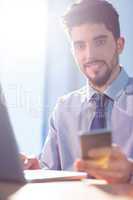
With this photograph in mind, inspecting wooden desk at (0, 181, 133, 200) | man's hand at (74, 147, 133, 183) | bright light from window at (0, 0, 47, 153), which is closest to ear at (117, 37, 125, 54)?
bright light from window at (0, 0, 47, 153)

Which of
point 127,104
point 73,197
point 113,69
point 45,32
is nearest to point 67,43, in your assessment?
point 45,32

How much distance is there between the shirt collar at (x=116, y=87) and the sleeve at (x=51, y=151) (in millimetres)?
205

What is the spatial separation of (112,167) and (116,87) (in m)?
0.85

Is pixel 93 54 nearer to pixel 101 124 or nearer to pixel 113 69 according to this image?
pixel 113 69

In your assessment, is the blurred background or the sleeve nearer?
the sleeve

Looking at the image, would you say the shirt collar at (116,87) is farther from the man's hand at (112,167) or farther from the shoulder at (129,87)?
the man's hand at (112,167)

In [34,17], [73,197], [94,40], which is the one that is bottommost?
[73,197]

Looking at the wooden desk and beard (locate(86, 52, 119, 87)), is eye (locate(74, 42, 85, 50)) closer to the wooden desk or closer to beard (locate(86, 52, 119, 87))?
beard (locate(86, 52, 119, 87))

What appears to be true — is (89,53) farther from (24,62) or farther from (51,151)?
(51,151)

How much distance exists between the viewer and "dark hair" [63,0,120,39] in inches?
67.4

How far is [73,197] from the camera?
58 cm

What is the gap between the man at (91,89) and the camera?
5.28ft

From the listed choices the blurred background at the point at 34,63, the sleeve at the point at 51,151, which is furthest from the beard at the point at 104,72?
the sleeve at the point at 51,151

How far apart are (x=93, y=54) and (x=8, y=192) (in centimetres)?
117
